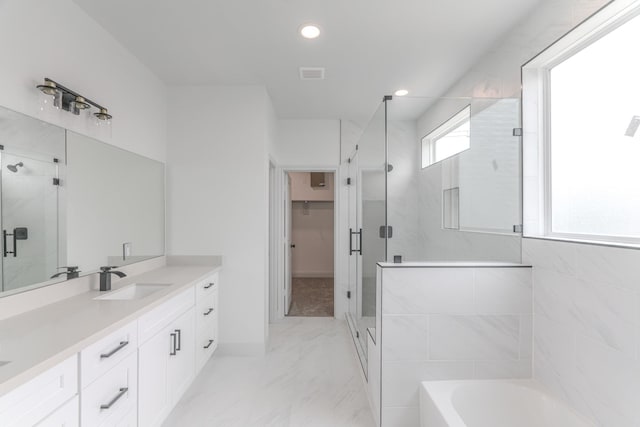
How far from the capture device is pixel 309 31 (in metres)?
2.07

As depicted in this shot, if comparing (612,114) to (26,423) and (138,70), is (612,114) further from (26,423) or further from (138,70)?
(138,70)

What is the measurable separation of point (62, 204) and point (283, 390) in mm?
1930

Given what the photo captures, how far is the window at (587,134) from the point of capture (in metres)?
1.34

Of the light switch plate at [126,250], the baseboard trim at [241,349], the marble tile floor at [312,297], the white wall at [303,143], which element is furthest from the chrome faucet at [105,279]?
the marble tile floor at [312,297]

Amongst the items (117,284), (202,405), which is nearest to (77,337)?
(117,284)

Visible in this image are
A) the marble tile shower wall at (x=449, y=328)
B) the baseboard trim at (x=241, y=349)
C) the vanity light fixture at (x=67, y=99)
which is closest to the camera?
the vanity light fixture at (x=67, y=99)

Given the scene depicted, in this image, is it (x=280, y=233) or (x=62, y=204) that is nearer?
(x=62, y=204)

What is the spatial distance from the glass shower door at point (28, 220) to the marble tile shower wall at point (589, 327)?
8.87 ft

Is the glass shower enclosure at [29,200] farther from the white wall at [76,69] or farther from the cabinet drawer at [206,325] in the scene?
the cabinet drawer at [206,325]

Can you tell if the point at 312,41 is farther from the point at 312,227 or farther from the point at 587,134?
the point at 312,227

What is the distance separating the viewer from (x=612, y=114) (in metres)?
1.41

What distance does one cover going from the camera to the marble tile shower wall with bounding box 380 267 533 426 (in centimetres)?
182

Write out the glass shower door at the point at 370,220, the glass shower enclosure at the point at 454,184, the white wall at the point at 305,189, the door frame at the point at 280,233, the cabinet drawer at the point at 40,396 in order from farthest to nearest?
the white wall at the point at 305,189 < the door frame at the point at 280,233 < the glass shower door at the point at 370,220 < the glass shower enclosure at the point at 454,184 < the cabinet drawer at the point at 40,396

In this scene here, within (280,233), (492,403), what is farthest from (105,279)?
(492,403)
